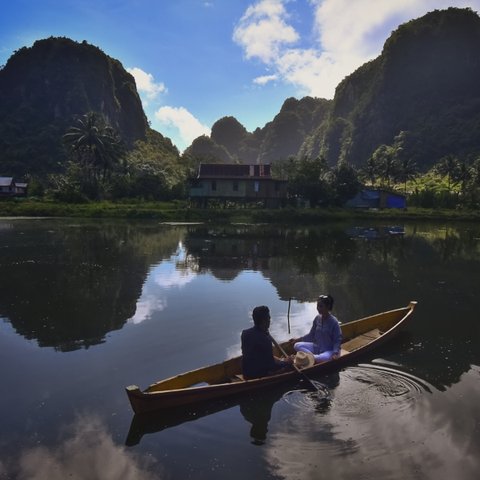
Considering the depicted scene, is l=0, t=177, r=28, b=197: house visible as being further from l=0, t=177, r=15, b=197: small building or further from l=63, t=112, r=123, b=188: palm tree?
l=63, t=112, r=123, b=188: palm tree

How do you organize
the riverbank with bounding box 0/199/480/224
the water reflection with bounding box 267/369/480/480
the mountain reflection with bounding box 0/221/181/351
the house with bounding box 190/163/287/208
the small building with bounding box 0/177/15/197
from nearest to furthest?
the water reflection with bounding box 267/369/480/480, the mountain reflection with bounding box 0/221/181/351, the riverbank with bounding box 0/199/480/224, the house with bounding box 190/163/287/208, the small building with bounding box 0/177/15/197

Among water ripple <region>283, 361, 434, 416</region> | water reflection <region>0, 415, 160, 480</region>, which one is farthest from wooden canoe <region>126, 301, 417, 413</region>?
water reflection <region>0, 415, 160, 480</region>

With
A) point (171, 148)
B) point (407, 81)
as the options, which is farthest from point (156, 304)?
point (407, 81)

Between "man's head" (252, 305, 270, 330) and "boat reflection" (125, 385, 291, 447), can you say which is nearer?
"boat reflection" (125, 385, 291, 447)

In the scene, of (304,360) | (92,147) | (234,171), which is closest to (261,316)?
(304,360)

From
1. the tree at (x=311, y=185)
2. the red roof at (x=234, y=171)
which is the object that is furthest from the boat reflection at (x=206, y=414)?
the tree at (x=311, y=185)

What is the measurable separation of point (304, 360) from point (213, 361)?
2262mm

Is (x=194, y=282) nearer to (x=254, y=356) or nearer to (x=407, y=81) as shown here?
(x=254, y=356)

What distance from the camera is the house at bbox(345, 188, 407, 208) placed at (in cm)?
7275

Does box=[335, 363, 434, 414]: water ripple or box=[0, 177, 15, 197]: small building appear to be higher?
box=[0, 177, 15, 197]: small building

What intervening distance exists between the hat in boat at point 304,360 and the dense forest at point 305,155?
5269 centimetres

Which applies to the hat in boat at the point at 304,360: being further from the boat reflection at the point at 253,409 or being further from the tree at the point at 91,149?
the tree at the point at 91,149

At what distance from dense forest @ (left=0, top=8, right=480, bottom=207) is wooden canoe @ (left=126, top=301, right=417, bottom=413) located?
50.7 meters

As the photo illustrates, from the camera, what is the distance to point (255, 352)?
879 cm
